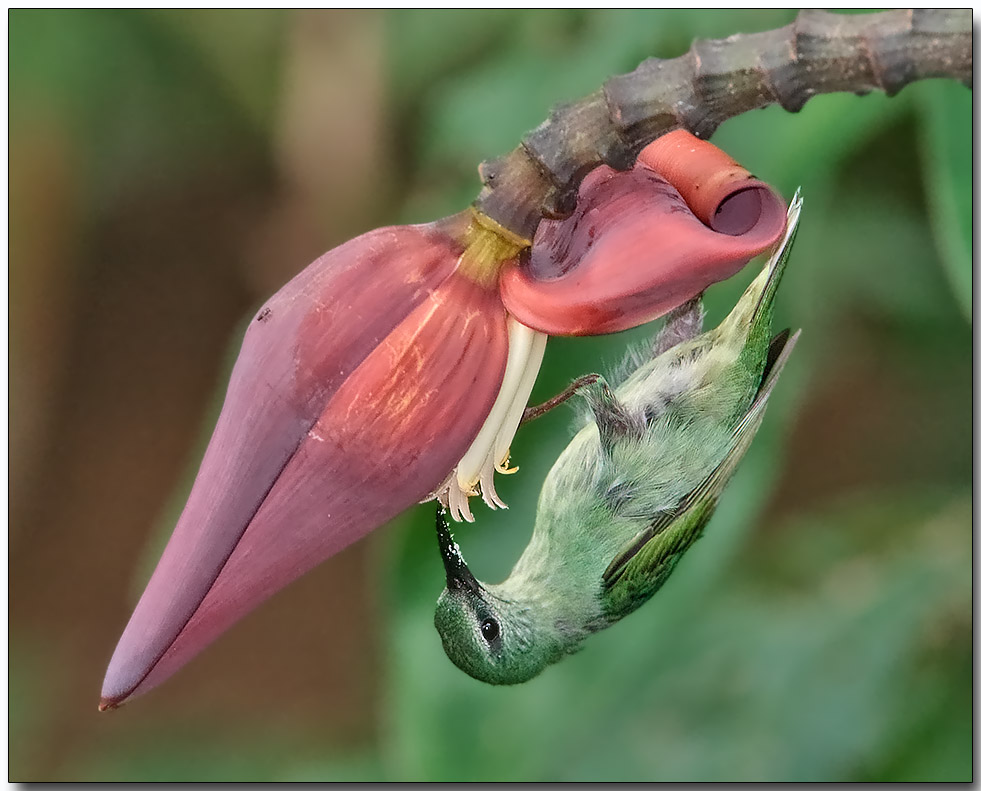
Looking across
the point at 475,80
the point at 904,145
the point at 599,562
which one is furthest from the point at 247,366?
the point at 904,145

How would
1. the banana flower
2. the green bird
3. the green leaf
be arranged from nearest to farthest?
the banana flower < the green bird < the green leaf

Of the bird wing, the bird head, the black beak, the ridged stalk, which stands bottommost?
the bird head

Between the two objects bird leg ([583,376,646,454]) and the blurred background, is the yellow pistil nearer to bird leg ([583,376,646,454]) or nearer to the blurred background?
bird leg ([583,376,646,454])

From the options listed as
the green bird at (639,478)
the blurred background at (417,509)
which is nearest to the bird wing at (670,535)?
the green bird at (639,478)

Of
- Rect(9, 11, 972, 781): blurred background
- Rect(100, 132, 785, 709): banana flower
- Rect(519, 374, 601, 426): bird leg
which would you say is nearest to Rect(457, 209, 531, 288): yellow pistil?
Rect(100, 132, 785, 709): banana flower

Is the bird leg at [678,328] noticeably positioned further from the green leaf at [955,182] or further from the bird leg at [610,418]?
the green leaf at [955,182]

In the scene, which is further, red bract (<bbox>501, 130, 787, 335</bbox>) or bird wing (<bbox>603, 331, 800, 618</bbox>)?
bird wing (<bbox>603, 331, 800, 618</bbox>)
